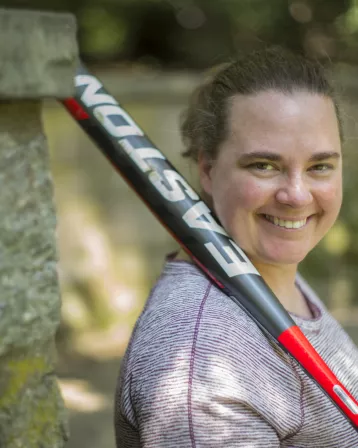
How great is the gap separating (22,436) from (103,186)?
375 cm

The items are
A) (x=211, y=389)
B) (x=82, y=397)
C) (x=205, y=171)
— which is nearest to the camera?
(x=211, y=389)

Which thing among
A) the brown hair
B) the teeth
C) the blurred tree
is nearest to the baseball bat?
the teeth

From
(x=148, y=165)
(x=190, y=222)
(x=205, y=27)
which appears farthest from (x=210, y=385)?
(x=205, y=27)

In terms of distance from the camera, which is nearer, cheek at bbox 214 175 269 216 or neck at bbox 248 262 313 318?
cheek at bbox 214 175 269 216

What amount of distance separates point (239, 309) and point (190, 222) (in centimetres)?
22

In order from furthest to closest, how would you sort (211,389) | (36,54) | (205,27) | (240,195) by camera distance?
(205,27)
(240,195)
(211,389)
(36,54)

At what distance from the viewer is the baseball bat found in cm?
172

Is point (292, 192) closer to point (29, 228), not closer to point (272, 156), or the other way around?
point (272, 156)

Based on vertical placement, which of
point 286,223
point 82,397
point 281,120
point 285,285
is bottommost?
point 82,397

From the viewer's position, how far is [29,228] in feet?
4.36

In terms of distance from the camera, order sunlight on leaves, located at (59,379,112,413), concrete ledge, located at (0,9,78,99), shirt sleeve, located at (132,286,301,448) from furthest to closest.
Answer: sunlight on leaves, located at (59,379,112,413) → shirt sleeve, located at (132,286,301,448) → concrete ledge, located at (0,9,78,99)

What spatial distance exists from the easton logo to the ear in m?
0.18

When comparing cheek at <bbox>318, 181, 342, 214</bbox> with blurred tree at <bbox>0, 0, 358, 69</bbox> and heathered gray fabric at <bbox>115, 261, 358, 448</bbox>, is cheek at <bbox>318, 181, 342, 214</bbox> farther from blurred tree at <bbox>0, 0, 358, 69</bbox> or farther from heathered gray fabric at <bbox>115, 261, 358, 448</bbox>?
blurred tree at <bbox>0, 0, 358, 69</bbox>

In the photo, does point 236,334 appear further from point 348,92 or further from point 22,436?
point 348,92
